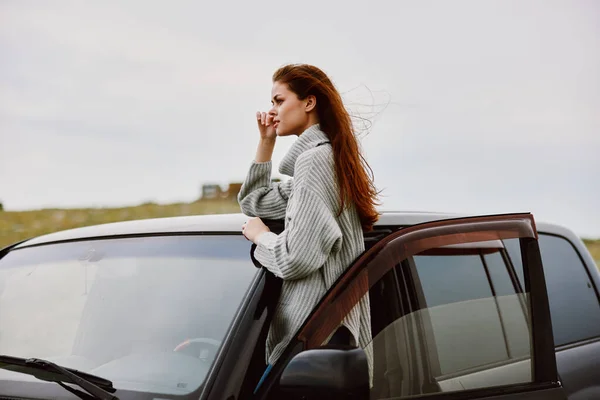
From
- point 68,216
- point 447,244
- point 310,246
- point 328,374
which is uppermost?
point 68,216

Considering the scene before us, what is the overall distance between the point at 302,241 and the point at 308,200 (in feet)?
0.53

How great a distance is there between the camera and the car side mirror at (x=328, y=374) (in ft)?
6.90

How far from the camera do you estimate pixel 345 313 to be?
251 centimetres

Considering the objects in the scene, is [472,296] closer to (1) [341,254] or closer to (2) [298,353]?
(1) [341,254]

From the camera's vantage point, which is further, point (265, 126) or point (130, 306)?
point (265, 126)

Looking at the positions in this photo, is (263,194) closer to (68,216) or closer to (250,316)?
(250,316)

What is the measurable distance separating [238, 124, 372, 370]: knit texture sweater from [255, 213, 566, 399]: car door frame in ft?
0.17

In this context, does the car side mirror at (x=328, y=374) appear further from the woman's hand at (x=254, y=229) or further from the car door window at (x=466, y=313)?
the car door window at (x=466, y=313)

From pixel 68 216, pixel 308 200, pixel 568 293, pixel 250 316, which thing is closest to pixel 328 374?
pixel 250 316

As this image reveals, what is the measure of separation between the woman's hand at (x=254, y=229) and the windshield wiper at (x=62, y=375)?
2.04ft

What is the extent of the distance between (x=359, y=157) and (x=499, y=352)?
35.4 inches

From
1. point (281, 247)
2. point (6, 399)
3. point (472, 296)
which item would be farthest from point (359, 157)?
point (6, 399)

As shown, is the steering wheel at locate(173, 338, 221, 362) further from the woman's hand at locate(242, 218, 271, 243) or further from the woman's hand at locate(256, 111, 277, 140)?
the woman's hand at locate(256, 111, 277, 140)

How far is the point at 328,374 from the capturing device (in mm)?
2109
